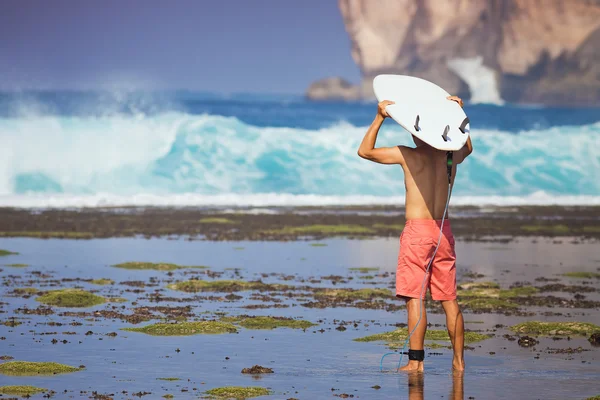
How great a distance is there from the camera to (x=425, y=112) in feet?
35.0

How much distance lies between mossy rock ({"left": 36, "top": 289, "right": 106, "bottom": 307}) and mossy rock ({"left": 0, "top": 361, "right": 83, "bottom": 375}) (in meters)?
4.63

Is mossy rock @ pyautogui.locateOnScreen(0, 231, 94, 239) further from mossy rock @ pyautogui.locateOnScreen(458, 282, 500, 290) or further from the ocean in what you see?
the ocean

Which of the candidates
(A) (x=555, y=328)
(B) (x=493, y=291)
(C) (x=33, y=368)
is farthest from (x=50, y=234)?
(C) (x=33, y=368)

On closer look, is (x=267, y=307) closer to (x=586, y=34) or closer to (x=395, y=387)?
(x=395, y=387)

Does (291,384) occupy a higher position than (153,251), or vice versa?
(153,251)

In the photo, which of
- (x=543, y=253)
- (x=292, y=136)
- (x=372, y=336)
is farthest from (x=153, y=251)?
(x=292, y=136)

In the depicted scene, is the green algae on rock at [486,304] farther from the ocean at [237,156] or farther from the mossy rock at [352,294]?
the ocean at [237,156]

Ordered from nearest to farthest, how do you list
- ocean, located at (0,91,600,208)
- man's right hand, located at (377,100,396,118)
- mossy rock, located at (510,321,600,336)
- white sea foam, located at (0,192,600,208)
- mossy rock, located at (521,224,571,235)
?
man's right hand, located at (377,100,396,118)
mossy rock, located at (510,321,600,336)
mossy rock, located at (521,224,571,235)
white sea foam, located at (0,192,600,208)
ocean, located at (0,91,600,208)

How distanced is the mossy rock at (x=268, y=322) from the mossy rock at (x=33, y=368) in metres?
3.36

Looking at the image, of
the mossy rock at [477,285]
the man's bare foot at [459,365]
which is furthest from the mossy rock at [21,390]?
the mossy rock at [477,285]

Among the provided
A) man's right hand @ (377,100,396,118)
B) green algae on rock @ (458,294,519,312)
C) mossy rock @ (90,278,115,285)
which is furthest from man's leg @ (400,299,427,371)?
mossy rock @ (90,278,115,285)

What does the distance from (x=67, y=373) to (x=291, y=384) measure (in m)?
2.08

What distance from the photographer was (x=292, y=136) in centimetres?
7450

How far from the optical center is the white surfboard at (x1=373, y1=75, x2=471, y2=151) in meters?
10.4
